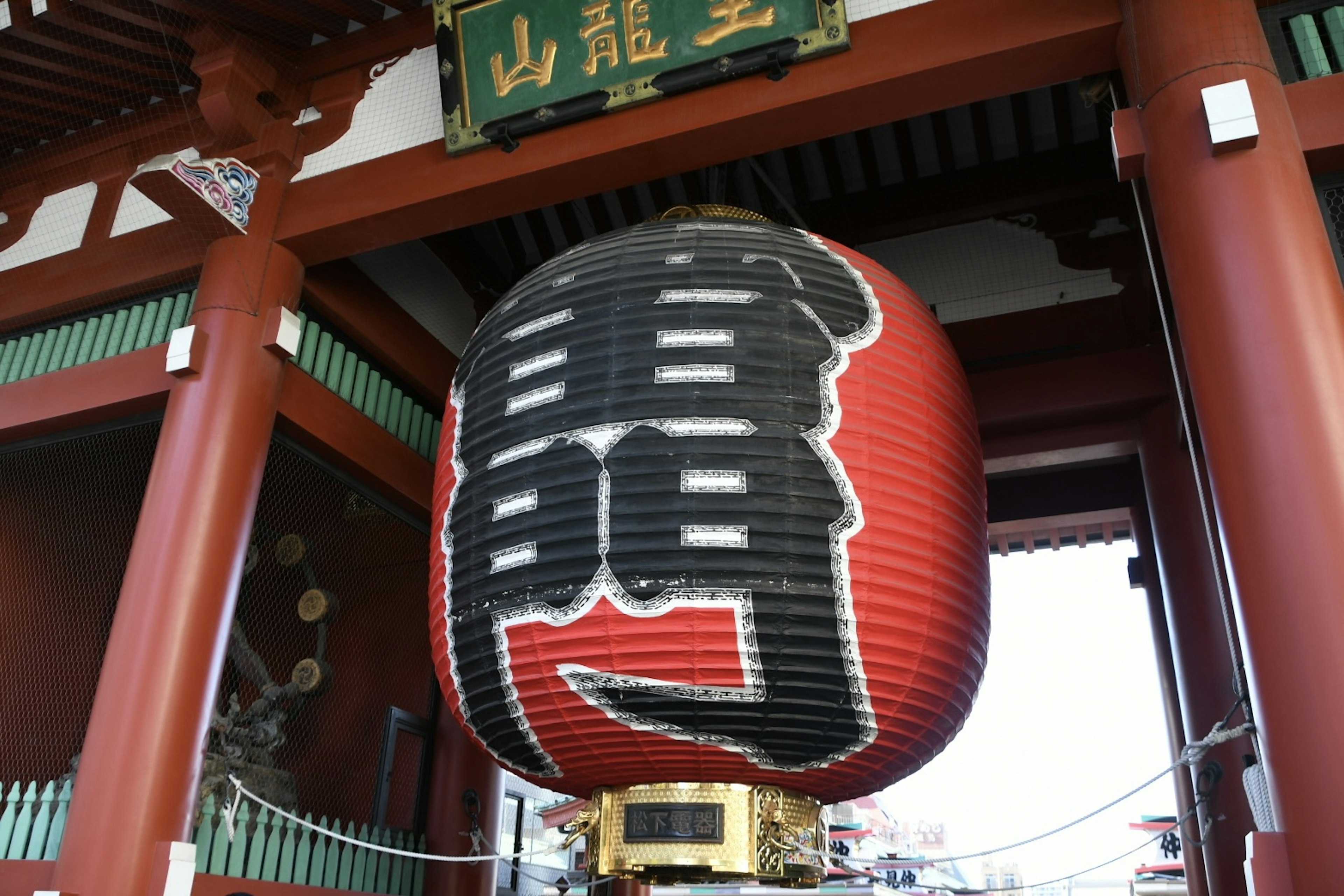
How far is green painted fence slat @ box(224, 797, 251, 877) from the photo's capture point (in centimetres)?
385

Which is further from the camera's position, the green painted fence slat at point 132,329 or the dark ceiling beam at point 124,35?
the green painted fence slat at point 132,329

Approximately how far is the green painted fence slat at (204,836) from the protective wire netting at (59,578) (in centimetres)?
131

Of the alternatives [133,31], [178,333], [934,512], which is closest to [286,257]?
[178,333]

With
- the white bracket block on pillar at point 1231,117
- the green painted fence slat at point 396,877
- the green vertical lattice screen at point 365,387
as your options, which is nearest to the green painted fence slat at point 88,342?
the green vertical lattice screen at point 365,387

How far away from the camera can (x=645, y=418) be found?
268 centimetres

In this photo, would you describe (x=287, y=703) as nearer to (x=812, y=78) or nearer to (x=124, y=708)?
(x=124, y=708)

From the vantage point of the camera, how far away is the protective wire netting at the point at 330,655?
16.6 ft

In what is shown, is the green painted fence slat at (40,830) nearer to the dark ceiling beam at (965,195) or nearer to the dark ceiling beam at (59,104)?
the dark ceiling beam at (59,104)

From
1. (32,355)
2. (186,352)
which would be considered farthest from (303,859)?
(32,355)

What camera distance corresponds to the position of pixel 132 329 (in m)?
4.71

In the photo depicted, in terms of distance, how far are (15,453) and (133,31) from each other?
2.01 metres

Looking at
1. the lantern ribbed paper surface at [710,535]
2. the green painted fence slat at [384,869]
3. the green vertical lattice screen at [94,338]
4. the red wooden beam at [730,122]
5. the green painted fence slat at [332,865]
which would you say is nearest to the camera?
the lantern ribbed paper surface at [710,535]

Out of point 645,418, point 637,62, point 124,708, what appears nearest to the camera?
point 645,418

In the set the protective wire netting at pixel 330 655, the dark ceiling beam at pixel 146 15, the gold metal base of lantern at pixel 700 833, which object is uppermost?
the dark ceiling beam at pixel 146 15
